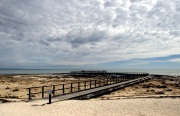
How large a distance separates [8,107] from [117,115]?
722 centimetres

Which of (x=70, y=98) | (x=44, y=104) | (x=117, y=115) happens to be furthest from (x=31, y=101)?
(x=117, y=115)

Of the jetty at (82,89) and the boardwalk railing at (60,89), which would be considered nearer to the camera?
the jetty at (82,89)

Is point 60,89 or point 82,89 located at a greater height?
point 60,89

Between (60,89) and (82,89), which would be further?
(82,89)

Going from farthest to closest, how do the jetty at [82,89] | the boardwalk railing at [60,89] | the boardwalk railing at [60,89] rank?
the boardwalk railing at [60,89] → the boardwalk railing at [60,89] → the jetty at [82,89]

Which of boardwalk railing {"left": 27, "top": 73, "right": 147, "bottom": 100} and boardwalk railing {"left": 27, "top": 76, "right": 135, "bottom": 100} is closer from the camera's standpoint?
boardwalk railing {"left": 27, "top": 76, "right": 135, "bottom": 100}

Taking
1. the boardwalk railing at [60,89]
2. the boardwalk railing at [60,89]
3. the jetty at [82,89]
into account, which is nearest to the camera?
the jetty at [82,89]

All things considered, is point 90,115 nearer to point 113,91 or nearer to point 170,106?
point 170,106

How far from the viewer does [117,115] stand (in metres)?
10.9

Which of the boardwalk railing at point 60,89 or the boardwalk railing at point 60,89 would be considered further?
the boardwalk railing at point 60,89

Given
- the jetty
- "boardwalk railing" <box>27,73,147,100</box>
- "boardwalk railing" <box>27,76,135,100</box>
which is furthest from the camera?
"boardwalk railing" <box>27,73,147,100</box>

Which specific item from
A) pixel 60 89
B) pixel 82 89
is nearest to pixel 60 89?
pixel 60 89

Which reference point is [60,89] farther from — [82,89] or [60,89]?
[82,89]

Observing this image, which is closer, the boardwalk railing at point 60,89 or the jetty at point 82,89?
the jetty at point 82,89
